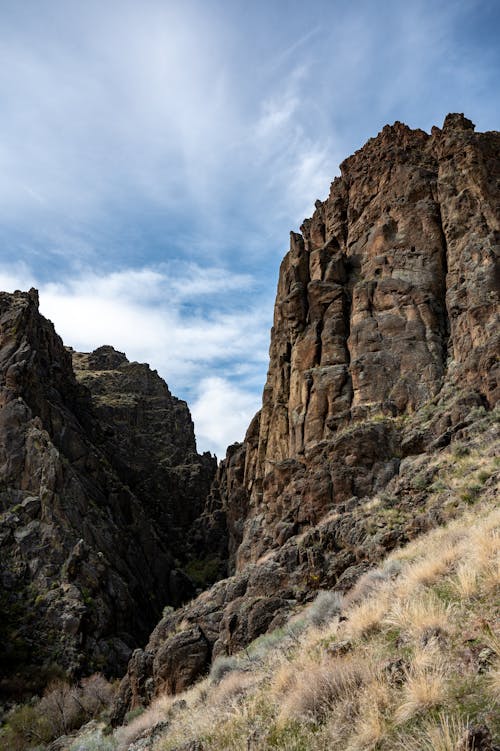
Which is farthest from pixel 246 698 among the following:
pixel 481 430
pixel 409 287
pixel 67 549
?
pixel 67 549

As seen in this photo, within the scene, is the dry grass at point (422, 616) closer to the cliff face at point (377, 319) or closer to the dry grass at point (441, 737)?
the dry grass at point (441, 737)

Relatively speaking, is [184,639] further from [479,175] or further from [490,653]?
[479,175]

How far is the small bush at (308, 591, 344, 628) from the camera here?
39.8 feet

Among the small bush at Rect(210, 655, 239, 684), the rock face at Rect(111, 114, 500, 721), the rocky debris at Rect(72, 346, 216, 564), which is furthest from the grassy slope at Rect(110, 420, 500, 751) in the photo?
the rocky debris at Rect(72, 346, 216, 564)

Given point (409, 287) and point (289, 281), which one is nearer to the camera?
point (409, 287)

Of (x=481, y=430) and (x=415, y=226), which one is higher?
(x=415, y=226)

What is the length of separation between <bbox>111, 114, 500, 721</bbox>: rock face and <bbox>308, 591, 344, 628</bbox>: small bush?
210 cm

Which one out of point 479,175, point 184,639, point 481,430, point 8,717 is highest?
point 479,175

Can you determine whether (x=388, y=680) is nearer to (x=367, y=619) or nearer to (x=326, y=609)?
(x=367, y=619)

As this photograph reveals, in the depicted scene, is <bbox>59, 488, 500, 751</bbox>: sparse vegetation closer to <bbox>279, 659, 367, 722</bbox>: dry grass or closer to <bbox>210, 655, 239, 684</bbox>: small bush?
<bbox>279, 659, 367, 722</bbox>: dry grass

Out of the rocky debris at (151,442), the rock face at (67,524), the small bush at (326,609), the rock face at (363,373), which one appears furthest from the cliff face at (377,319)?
the rocky debris at (151,442)

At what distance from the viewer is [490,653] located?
5.32 metres

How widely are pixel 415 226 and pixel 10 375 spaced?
47950mm

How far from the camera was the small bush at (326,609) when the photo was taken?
12.1 m
